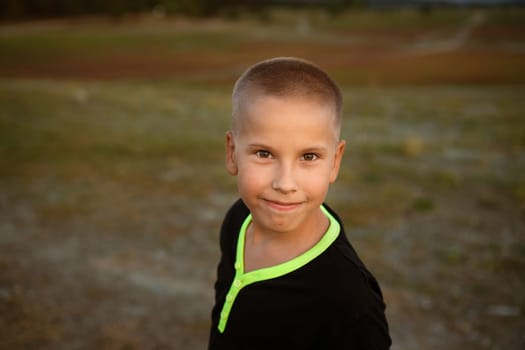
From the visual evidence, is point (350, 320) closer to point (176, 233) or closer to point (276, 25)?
point (176, 233)

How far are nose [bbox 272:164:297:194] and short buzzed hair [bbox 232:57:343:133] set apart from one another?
0.27m

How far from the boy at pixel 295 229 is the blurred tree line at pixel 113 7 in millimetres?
50161

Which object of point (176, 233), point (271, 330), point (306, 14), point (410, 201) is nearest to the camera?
point (271, 330)

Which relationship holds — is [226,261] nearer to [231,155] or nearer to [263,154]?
[231,155]

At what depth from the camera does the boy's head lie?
1.82 m

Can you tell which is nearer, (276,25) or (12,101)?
(12,101)

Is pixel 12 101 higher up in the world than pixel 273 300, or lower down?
lower down

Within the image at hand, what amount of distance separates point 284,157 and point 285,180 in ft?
0.28

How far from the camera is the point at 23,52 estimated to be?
34.8 metres

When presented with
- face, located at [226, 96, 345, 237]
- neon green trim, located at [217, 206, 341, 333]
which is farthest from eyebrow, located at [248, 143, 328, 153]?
neon green trim, located at [217, 206, 341, 333]

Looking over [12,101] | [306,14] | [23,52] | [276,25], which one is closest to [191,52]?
[23,52]

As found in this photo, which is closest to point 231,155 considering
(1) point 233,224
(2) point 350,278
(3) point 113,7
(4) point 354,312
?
(1) point 233,224

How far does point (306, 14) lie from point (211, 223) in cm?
6822

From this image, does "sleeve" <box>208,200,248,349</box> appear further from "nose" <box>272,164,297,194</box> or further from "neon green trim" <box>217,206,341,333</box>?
"nose" <box>272,164,297,194</box>
